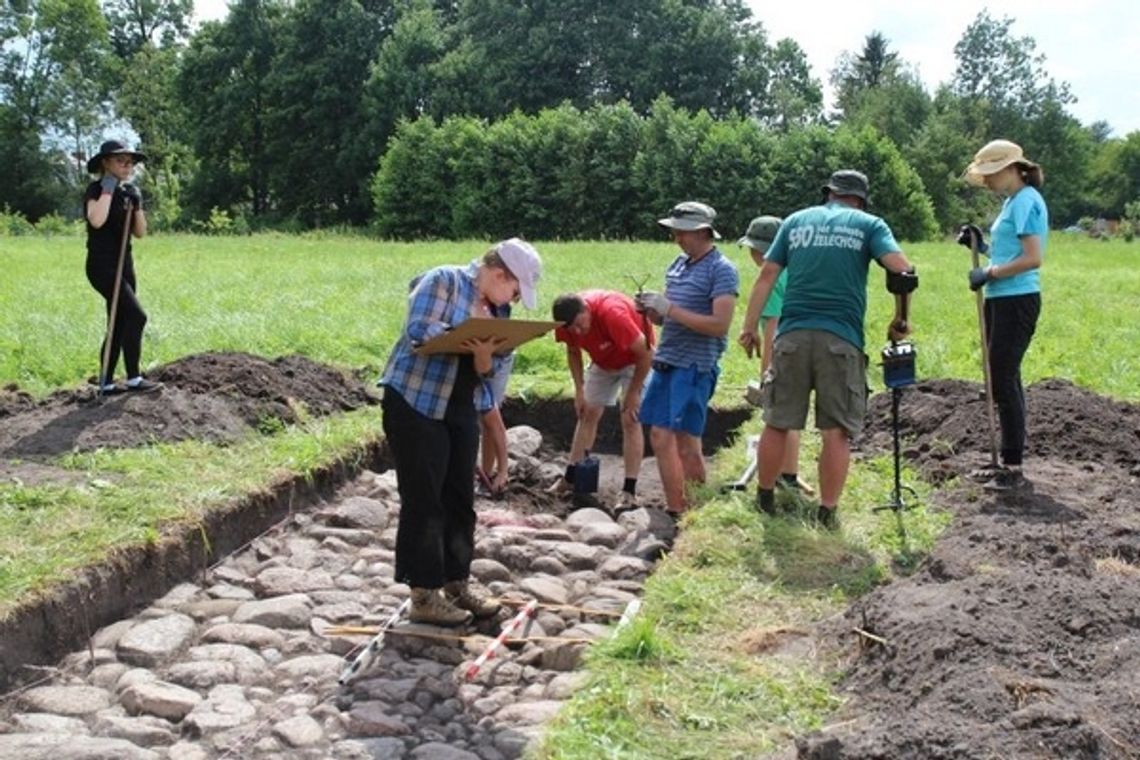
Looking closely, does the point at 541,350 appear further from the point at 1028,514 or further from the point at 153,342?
the point at 1028,514

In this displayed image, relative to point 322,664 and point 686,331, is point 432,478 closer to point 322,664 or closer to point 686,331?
point 322,664

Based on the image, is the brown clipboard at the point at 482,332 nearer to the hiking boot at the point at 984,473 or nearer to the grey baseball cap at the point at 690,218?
the grey baseball cap at the point at 690,218

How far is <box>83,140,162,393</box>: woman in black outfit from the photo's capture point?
30.3 ft

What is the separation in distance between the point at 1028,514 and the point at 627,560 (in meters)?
2.29

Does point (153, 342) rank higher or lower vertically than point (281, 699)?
higher

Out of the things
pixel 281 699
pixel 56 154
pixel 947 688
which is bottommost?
pixel 281 699

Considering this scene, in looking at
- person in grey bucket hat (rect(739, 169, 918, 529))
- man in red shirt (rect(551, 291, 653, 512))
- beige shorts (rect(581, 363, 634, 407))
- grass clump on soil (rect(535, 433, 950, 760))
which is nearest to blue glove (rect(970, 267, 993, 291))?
person in grey bucket hat (rect(739, 169, 918, 529))

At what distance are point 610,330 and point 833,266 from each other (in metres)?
1.78

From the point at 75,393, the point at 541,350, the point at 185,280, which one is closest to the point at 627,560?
the point at 75,393

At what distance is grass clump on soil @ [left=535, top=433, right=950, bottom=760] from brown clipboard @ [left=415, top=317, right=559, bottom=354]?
1.33 metres

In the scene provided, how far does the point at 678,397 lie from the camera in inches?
297

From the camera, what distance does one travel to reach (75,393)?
962 cm

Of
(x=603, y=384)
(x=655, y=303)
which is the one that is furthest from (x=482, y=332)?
(x=603, y=384)

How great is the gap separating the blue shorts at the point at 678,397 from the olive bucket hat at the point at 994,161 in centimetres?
194
